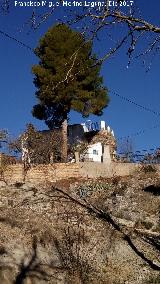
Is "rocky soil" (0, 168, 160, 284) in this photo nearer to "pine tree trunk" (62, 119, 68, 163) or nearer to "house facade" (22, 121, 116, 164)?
"house facade" (22, 121, 116, 164)

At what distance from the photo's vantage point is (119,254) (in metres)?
18.4

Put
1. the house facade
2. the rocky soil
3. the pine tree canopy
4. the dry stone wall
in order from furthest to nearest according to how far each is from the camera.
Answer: the pine tree canopy < the house facade < the dry stone wall < the rocky soil

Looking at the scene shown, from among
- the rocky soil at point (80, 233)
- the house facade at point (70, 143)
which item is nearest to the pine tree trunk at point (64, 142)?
the house facade at point (70, 143)

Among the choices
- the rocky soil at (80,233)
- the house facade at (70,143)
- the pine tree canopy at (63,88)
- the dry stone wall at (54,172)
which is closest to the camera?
the rocky soil at (80,233)

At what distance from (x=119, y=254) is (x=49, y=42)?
23.8 m

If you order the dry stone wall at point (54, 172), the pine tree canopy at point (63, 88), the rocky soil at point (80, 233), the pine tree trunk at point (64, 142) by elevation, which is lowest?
the rocky soil at point (80, 233)

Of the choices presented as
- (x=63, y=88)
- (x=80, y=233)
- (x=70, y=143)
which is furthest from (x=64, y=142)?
(x=80, y=233)

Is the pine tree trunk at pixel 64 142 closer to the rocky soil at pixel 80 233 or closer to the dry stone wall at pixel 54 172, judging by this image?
the dry stone wall at pixel 54 172

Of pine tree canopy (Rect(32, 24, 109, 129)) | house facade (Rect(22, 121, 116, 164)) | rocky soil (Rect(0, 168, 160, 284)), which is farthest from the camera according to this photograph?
pine tree canopy (Rect(32, 24, 109, 129))

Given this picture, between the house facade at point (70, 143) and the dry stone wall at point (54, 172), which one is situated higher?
the house facade at point (70, 143)

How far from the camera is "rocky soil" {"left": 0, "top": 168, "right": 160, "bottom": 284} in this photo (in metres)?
16.8

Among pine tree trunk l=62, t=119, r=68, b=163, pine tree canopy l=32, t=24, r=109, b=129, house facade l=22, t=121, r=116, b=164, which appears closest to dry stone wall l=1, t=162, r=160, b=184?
house facade l=22, t=121, r=116, b=164

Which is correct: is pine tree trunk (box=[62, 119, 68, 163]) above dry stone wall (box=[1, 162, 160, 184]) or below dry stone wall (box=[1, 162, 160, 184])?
above

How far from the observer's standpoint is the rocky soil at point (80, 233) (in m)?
16.8
